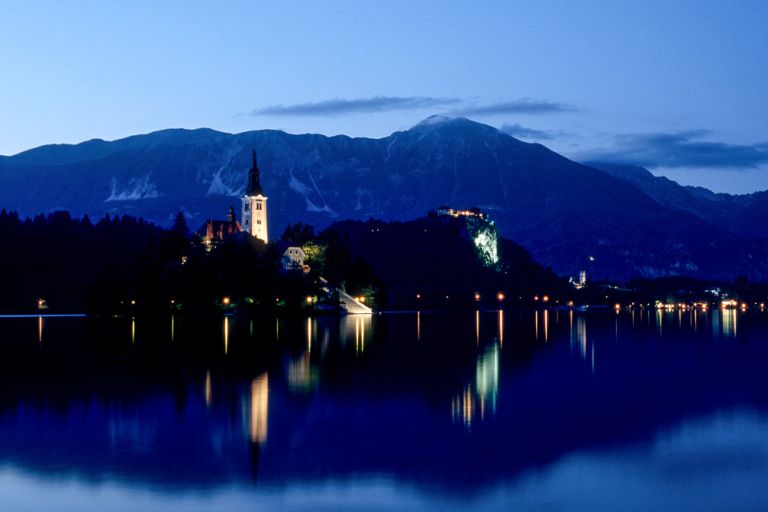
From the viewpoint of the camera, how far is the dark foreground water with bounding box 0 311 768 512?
24344 mm

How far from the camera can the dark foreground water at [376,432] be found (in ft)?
79.9

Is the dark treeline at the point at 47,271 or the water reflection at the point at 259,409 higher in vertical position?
the dark treeline at the point at 47,271

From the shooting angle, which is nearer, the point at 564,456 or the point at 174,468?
the point at 174,468

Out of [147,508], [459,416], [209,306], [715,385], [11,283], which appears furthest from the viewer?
[11,283]

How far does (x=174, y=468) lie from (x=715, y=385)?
3154 centimetres

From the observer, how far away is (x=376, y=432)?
3366 centimetres

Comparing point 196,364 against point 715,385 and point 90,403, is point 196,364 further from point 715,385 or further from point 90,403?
point 715,385

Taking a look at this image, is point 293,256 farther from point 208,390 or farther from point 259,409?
point 259,409

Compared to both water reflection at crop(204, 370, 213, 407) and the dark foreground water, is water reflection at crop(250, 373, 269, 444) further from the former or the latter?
water reflection at crop(204, 370, 213, 407)

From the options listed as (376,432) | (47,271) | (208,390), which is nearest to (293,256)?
(47,271)

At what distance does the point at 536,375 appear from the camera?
178 ft

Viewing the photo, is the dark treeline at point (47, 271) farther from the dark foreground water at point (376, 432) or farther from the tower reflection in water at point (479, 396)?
the dark foreground water at point (376, 432)

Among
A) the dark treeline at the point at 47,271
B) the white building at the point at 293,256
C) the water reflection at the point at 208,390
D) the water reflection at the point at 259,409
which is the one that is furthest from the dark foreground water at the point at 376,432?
the dark treeline at the point at 47,271

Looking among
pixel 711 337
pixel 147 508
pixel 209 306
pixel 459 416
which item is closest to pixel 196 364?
pixel 459 416
